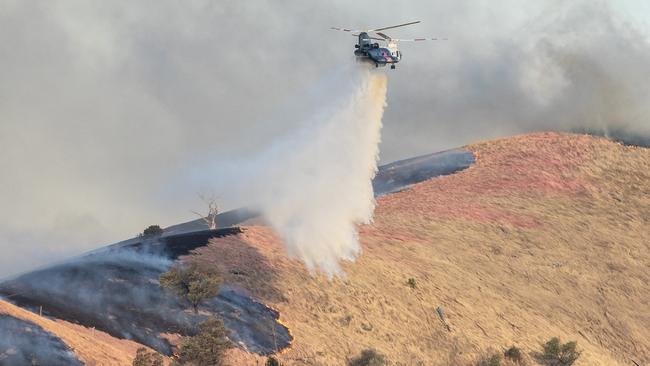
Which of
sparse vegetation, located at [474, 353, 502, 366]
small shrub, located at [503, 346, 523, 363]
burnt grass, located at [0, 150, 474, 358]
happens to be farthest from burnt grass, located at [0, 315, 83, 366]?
small shrub, located at [503, 346, 523, 363]

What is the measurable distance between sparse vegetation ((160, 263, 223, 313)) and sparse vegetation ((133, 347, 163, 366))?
7.81 metres

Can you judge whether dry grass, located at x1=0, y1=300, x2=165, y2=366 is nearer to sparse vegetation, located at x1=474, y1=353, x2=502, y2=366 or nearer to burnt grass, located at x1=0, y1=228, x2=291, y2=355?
burnt grass, located at x1=0, y1=228, x2=291, y2=355

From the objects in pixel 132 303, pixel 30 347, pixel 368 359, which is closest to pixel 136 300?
pixel 132 303

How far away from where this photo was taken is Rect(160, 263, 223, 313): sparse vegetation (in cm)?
5100

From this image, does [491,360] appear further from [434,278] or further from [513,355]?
[434,278]

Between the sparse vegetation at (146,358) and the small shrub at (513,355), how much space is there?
2560cm

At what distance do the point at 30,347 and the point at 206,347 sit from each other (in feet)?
29.0

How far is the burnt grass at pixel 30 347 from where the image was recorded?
41.7 m

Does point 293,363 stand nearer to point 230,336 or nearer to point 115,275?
point 230,336

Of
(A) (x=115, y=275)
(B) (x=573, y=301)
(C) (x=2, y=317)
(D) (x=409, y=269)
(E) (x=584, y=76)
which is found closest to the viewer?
(C) (x=2, y=317)

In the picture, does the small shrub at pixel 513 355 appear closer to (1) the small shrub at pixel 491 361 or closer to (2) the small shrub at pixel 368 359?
(1) the small shrub at pixel 491 361

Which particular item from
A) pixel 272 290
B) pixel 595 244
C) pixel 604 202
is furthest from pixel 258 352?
pixel 604 202

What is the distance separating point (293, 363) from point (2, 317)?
52.6 ft

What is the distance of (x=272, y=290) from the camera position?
55438 millimetres
